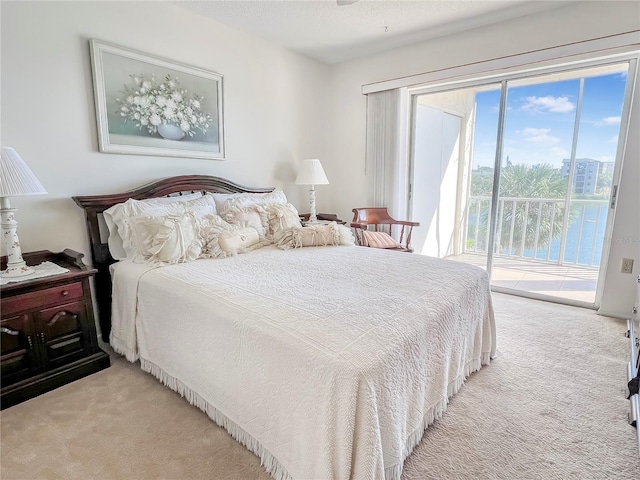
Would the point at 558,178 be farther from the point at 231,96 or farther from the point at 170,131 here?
the point at 170,131

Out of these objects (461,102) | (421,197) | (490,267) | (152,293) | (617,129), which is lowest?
(490,267)

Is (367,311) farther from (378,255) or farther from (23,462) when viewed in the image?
(23,462)

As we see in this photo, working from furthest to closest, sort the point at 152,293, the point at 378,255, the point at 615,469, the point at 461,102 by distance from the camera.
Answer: the point at 461,102
the point at 378,255
the point at 152,293
the point at 615,469

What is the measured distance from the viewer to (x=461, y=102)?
13.0 ft

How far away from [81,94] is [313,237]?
1894 millimetres

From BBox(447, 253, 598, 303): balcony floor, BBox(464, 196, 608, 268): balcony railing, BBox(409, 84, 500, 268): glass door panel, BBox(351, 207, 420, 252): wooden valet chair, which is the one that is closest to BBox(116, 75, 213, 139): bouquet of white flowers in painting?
BBox(351, 207, 420, 252): wooden valet chair

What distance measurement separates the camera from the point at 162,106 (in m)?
2.65

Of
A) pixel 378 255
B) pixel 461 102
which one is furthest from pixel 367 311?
pixel 461 102

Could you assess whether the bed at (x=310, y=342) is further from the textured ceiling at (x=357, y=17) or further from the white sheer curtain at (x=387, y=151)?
the textured ceiling at (x=357, y=17)

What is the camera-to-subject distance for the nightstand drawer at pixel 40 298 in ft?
5.61

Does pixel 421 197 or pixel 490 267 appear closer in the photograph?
pixel 490 267

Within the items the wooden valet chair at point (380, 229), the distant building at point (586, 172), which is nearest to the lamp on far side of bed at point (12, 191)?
Result: the wooden valet chair at point (380, 229)

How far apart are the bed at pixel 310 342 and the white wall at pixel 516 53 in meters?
1.60

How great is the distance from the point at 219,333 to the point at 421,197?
3.27 meters
